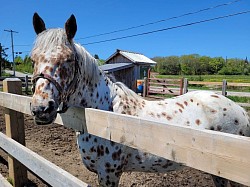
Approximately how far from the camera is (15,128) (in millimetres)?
2842

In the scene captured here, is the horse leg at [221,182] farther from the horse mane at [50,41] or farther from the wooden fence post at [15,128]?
the wooden fence post at [15,128]

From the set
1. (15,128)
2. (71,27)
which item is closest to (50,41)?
(71,27)

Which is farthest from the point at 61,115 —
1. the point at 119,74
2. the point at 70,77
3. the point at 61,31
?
the point at 119,74

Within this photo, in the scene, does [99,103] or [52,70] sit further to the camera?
[99,103]

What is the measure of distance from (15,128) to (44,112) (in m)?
1.68

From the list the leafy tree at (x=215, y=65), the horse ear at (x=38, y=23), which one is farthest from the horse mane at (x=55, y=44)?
the leafy tree at (x=215, y=65)

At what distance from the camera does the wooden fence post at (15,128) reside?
2.80m

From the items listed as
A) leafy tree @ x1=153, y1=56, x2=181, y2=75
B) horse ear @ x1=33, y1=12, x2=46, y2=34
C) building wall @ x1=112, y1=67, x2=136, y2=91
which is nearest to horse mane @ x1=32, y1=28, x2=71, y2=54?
horse ear @ x1=33, y1=12, x2=46, y2=34

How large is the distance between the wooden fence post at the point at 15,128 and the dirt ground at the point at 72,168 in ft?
0.87

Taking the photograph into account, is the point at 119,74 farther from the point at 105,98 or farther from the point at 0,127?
the point at 105,98

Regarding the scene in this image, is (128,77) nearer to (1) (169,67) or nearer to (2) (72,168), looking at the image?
(2) (72,168)

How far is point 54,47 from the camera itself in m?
1.67

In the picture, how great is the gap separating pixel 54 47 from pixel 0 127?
558cm

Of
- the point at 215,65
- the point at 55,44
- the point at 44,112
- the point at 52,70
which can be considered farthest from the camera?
the point at 215,65
